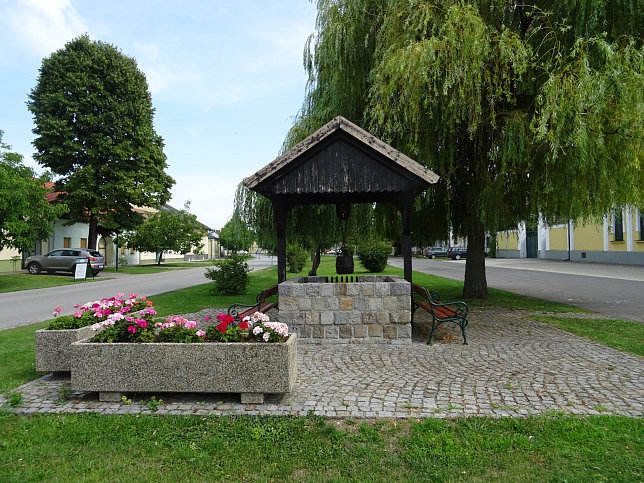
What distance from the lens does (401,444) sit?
3.47m

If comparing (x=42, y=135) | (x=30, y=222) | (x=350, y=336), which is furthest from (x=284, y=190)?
(x=42, y=135)

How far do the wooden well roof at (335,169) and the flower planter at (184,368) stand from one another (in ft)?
12.0

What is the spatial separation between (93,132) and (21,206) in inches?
487

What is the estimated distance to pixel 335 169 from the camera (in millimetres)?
7484

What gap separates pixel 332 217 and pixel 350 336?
5037mm

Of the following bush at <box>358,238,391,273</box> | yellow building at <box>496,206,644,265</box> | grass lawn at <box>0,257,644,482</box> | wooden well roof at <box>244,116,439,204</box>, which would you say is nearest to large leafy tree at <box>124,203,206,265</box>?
bush at <box>358,238,391,273</box>

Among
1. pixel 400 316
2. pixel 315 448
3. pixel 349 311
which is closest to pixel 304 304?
pixel 349 311

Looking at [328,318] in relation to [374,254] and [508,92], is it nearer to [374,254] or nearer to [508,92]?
[508,92]

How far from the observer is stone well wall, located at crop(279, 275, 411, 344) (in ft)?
23.7

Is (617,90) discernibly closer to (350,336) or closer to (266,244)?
(350,336)

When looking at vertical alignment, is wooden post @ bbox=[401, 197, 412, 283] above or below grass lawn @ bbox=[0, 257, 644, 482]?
above

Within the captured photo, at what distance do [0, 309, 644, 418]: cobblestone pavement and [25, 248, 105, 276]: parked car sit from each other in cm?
2353

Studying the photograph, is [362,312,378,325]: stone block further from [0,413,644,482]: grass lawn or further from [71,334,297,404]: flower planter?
[0,413,644,482]: grass lawn

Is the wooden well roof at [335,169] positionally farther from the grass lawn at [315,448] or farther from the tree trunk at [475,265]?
the tree trunk at [475,265]
